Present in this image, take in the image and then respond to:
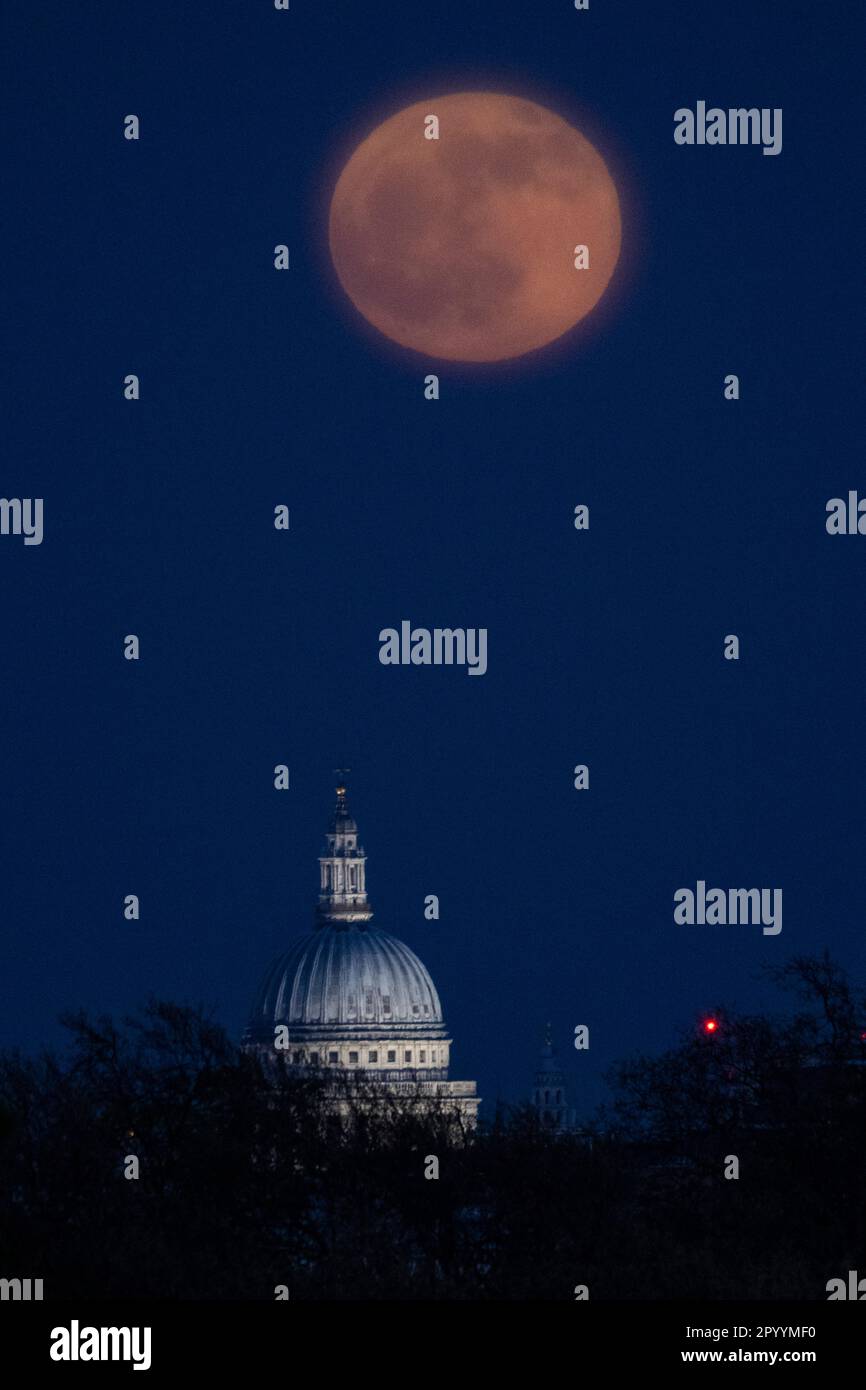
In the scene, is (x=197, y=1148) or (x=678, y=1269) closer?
(x=678, y=1269)
